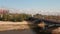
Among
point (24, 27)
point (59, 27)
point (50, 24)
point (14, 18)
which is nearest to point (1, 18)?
point (14, 18)

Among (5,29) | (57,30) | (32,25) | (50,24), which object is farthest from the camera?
(32,25)

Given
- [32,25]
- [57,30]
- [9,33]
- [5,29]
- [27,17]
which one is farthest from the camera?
[27,17]

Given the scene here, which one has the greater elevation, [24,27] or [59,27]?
[59,27]

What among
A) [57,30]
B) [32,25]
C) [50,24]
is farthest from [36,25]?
[57,30]

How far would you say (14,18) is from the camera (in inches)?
1078

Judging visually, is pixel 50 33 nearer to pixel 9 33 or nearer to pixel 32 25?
pixel 9 33

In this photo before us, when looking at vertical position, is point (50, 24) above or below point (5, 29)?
above

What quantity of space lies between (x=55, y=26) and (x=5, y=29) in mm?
8291

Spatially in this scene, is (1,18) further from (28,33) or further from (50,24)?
(50,24)

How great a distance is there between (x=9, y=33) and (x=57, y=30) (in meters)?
6.27

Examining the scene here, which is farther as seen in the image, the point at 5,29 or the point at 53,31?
the point at 5,29

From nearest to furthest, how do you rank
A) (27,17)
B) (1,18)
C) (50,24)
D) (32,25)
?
(50,24) < (32,25) < (1,18) < (27,17)

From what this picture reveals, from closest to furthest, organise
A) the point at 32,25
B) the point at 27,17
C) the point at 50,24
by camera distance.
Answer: the point at 50,24 < the point at 32,25 < the point at 27,17

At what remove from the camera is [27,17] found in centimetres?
3092
